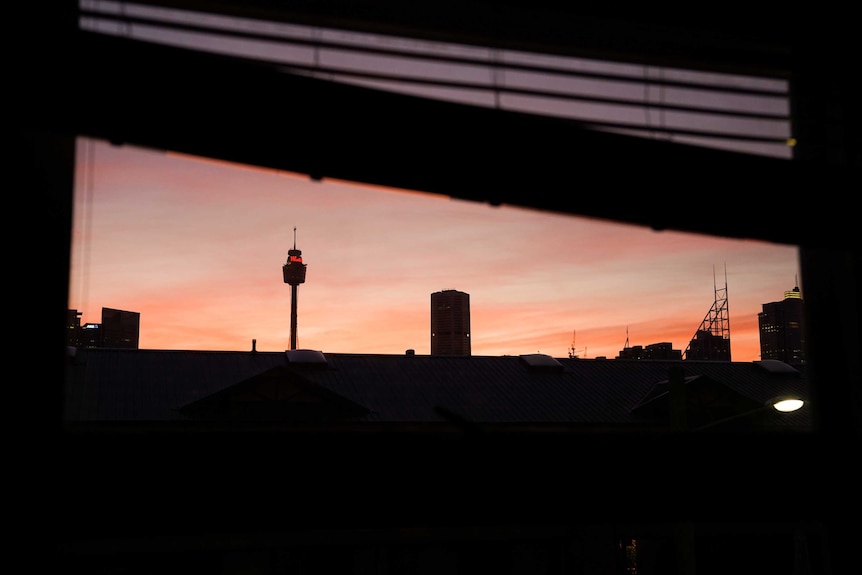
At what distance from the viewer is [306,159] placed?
1738mm

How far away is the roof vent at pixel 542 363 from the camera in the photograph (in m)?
27.9

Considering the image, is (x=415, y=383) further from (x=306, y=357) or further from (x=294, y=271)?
(x=294, y=271)

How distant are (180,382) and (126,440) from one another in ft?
78.0

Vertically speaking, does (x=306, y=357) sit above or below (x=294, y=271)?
below

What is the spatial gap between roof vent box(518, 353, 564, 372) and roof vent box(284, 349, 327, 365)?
7613 millimetres

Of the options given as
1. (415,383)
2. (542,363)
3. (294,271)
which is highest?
(294,271)

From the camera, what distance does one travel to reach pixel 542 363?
91.8 ft

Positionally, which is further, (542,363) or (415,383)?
(542,363)

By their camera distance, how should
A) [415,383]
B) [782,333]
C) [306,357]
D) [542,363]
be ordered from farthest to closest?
1. [782,333]
2. [542,363]
3. [306,357]
4. [415,383]

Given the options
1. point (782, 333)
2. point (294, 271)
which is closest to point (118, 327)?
point (294, 271)

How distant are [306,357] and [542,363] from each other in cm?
870

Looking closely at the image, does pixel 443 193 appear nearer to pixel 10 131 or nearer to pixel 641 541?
pixel 10 131

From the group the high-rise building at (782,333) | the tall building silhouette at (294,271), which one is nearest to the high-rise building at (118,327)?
the tall building silhouette at (294,271)

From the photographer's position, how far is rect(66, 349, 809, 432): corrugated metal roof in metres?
22.7
